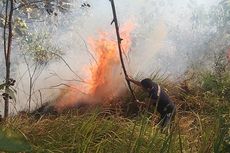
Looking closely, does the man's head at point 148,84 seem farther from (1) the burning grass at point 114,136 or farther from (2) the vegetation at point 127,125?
(1) the burning grass at point 114,136

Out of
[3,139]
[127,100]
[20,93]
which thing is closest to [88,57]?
[20,93]

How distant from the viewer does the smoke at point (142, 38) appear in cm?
999

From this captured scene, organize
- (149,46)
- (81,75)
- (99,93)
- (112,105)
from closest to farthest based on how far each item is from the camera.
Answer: (112,105) → (99,93) → (81,75) → (149,46)

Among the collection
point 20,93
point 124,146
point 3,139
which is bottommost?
point 20,93

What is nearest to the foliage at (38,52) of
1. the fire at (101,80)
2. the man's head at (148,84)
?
the fire at (101,80)

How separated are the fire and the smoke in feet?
1.02

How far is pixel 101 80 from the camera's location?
859 cm

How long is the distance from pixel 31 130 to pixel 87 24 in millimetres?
10500

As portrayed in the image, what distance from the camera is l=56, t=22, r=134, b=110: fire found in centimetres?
798

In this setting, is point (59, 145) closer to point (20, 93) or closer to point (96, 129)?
point (96, 129)

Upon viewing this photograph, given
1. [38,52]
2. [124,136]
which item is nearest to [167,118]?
[124,136]

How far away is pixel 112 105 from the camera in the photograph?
25.0 feet

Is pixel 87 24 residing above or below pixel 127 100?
above

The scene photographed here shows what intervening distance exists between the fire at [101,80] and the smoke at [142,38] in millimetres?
310
